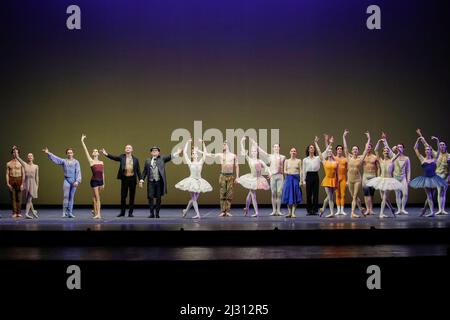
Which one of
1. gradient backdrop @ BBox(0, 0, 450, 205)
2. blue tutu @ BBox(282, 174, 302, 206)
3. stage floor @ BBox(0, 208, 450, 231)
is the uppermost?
gradient backdrop @ BBox(0, 0, 450, 205)

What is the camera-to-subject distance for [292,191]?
1084 centimetres

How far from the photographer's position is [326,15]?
13281 millimetres

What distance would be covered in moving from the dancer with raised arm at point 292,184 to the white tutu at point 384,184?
4.66 feet

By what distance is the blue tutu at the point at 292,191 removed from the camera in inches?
424

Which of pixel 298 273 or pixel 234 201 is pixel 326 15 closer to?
pixel 234 201

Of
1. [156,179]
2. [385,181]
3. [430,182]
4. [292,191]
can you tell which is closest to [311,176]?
[292,191]

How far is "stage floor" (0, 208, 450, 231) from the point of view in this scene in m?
8.29

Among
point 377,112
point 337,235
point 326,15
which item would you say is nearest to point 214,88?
point 326,15

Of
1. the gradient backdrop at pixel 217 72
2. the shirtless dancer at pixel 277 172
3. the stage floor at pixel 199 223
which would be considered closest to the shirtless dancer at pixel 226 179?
the stage floor at pixel 199 223

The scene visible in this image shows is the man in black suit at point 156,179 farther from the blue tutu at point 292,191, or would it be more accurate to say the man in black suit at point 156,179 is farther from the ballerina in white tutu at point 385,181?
the ballerina in white tutu at point 385,181

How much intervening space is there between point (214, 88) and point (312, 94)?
2.51m

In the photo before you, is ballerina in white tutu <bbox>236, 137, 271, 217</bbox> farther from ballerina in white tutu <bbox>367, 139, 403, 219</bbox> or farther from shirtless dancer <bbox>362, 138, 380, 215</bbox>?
ballerina in white tutu <bbox>367, 139, 403, 219</bbox>

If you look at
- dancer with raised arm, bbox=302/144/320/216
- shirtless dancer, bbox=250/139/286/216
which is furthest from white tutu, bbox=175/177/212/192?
dancer with raised arm, bbox=302/144/320/216

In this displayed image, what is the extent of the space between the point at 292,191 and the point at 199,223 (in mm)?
2456
